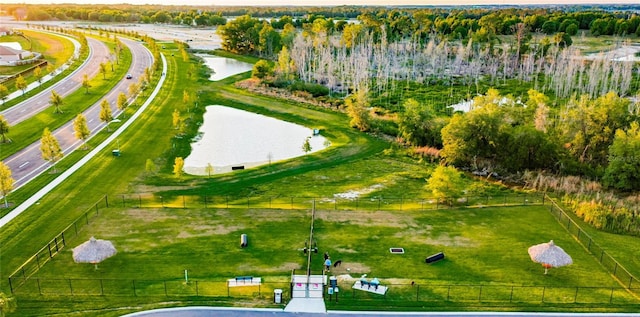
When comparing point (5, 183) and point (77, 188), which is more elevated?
point (5, 183)

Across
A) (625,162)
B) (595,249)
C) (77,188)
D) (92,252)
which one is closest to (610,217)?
(595,249)

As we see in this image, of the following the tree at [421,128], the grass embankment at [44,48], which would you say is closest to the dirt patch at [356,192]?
the tree at [421,128]

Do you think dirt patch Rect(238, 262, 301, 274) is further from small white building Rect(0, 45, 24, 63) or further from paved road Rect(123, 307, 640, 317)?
small white building Rect(0, 45, 24, 63)

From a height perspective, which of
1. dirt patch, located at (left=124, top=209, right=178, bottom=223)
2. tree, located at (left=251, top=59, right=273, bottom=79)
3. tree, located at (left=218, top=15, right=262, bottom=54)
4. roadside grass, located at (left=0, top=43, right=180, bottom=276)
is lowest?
dirt patch, located at (left=124, top=209, right=178, bottom=223)

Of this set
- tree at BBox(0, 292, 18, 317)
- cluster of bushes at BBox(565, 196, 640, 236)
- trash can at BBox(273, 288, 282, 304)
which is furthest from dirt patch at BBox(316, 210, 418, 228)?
tree at BBox(0, 292, 18, 317)

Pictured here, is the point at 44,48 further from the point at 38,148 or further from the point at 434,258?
the point at 434,258

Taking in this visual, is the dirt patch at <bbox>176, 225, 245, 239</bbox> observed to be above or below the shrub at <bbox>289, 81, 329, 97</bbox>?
below

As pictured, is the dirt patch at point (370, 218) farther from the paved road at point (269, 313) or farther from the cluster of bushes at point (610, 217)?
the cluster of bushes at point (610, 217)
